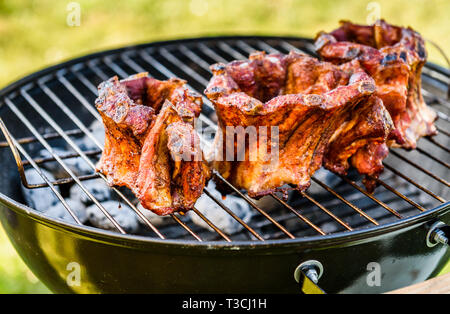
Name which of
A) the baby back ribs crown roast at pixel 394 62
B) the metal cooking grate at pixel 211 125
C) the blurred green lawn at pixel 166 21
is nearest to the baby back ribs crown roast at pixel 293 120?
the baby back ribs crown roast at pixel 394 62

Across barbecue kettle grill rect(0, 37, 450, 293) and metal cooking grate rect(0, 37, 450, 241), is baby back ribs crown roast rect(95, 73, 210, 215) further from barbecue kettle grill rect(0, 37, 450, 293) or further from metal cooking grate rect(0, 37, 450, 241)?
metal cooking grate rect(0, 37, 450, 241)

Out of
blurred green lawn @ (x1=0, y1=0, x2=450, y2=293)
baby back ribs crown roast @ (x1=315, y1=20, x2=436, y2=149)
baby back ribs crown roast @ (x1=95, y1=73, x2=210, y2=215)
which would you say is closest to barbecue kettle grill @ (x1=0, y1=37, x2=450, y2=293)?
baby back ribs crown roast @ (x1=95, y1=73, x2=210, y2=215)

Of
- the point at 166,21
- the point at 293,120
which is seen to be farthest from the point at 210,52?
the point at 166,21

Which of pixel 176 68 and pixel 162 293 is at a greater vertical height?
pixel 176 68

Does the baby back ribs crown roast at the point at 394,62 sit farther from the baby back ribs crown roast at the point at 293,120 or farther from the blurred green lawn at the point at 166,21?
the blurred green lawn at the point at 166,21
